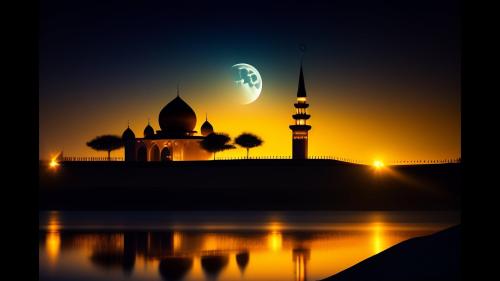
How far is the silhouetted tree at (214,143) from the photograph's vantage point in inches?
2665

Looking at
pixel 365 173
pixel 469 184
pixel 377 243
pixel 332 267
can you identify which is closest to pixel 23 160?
pixel 469 184

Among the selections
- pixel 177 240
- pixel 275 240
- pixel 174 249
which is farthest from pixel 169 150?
pixel 174 249

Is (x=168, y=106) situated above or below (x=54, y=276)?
above

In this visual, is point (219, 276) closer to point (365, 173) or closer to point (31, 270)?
point (31, 270)

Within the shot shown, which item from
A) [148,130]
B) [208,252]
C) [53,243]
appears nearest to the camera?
[208,252]

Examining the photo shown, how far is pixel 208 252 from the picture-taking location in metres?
25.4

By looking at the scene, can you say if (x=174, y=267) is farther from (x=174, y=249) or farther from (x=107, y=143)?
(x=107, y=143)

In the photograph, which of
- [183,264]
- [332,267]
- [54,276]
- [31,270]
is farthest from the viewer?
[183,264]

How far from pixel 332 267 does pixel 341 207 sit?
1660 inches

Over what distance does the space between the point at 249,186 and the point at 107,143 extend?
1633cm

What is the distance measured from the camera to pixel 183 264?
21.8 metres

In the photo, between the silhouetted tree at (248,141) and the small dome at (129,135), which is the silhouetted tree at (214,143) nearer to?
the silhouetted tree at (248,141)

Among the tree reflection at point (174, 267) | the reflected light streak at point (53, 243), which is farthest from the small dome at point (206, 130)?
the tree reflection at point (174, 267)

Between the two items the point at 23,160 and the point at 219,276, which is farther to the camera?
the point at 219,276
